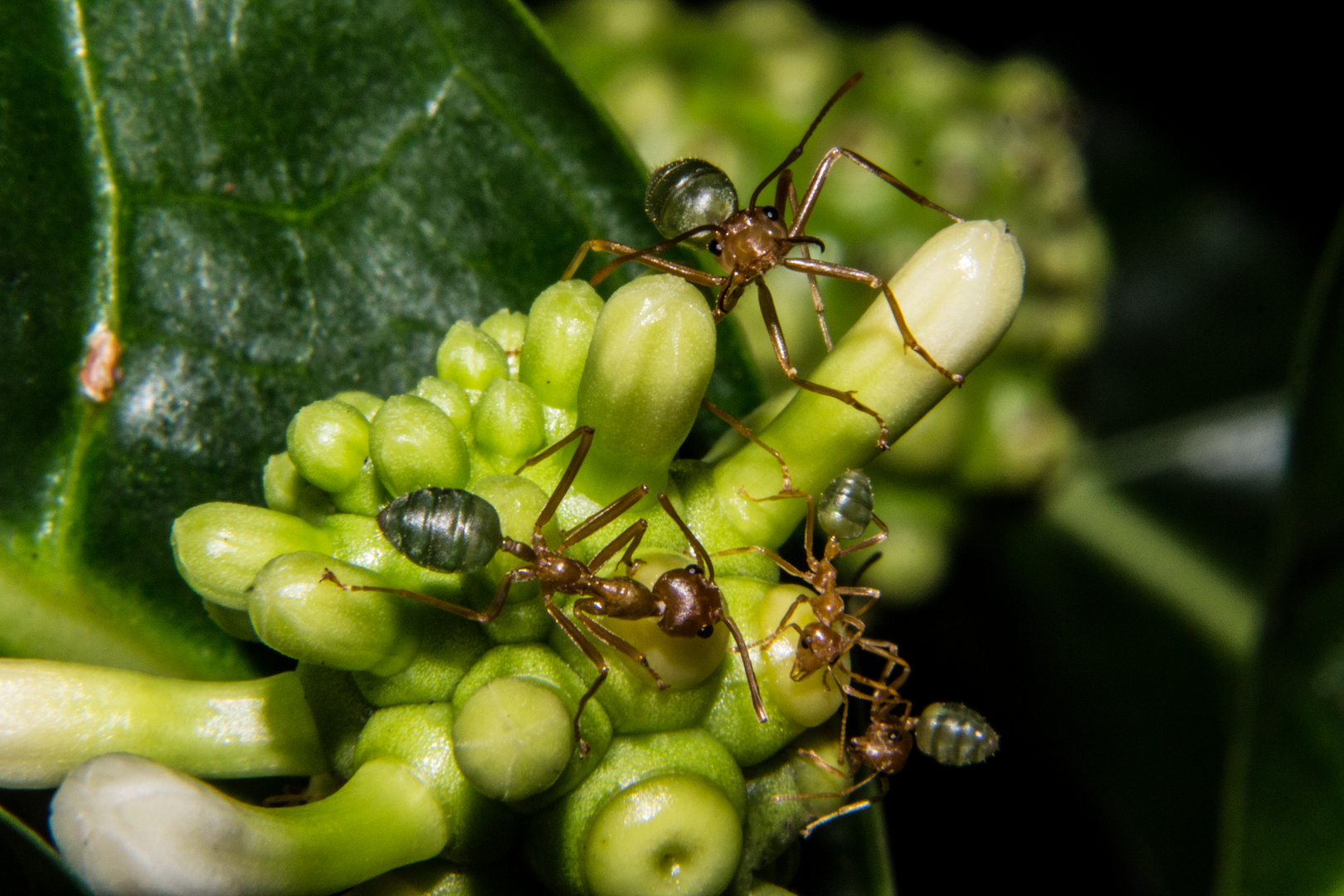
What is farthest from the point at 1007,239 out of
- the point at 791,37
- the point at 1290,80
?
the point at 1290,80

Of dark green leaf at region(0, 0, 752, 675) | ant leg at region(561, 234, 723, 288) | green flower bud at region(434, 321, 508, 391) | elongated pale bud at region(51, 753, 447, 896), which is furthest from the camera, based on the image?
ant leg at region(561, 234, 723, 288)

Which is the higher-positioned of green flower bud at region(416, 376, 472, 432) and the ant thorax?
the ant thorax

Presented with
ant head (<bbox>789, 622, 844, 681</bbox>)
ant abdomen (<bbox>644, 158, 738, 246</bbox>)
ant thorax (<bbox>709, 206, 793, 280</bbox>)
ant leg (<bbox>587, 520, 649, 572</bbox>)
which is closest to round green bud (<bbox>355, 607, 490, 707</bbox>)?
ant leg (<bbox>587, 520, 649, 572</bbox>)

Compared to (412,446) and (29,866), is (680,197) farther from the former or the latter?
(29,866)

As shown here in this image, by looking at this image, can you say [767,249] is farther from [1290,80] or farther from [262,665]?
[1290,80]

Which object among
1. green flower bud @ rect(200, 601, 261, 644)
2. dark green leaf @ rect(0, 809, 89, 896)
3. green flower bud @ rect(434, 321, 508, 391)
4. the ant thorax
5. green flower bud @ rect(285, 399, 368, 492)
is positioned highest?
the ant thorax

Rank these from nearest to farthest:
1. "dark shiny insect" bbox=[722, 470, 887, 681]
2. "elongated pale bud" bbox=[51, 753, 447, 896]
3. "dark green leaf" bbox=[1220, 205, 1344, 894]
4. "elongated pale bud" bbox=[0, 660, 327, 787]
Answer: "elongated pale bud" bbox=[51, 753, 447, 896] → "elongated pale bud" bbox=[0, 660, 327, 787] → "dark shiny insect" bbox=[722, 470, 887, 681] → "dark green leaf" bbox=[1220, 205, 1344, 894]

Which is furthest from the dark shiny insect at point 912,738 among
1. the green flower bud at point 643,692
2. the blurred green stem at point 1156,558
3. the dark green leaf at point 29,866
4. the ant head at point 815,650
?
the blurred green stem at point 1156,558

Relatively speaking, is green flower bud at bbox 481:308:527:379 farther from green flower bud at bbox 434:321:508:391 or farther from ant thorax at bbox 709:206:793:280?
ant thorax at bbox 709:206:793:280

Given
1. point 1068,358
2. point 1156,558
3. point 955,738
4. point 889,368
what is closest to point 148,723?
point 889,368
